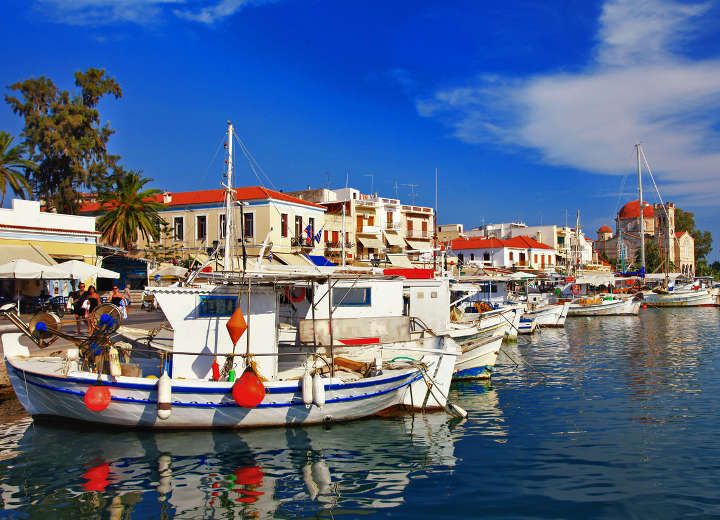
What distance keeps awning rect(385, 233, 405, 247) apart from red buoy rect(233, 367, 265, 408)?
141 feet

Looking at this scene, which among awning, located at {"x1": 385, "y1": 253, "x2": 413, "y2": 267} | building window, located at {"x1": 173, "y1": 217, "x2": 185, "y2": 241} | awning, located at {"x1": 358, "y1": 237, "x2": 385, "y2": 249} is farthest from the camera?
awning, located at {"x1": 358, "y1": 237, "x2": 385, "y2": 249}

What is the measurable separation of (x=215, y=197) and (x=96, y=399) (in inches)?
1347

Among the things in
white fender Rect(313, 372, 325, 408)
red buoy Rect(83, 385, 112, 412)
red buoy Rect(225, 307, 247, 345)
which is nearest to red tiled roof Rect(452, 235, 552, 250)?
white fender Rect(313, 372, 325, 408)

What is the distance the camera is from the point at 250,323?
15.2 meters

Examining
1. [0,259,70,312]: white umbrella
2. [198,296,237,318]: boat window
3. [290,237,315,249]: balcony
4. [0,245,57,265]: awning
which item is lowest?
[198,296,237,318]: boat window

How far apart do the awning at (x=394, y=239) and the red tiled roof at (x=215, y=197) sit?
960 centimetres

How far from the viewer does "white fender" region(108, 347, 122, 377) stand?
1406 cm

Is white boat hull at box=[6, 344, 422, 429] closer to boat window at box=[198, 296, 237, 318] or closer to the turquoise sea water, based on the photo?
the turquoise sea water

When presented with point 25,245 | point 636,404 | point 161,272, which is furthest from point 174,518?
point 25,245

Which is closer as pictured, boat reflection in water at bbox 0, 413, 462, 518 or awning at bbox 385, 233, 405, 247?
boat reflection in water at bbox 0, 413, 462, 518

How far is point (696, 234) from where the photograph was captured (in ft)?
465

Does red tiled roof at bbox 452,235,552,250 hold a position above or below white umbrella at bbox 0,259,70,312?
above

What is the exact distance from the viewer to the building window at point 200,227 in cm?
4556

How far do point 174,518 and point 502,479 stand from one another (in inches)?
231
